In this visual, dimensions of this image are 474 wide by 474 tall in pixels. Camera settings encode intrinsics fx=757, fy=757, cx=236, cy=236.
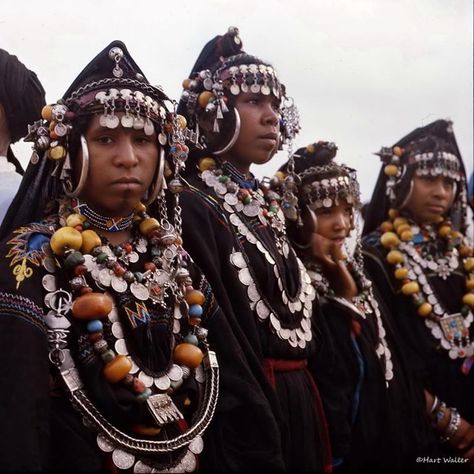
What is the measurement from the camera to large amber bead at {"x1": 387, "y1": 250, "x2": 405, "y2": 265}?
14.2ft

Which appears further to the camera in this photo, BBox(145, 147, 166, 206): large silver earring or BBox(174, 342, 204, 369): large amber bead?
BBox(145, 147, 166, 206): large silver earring

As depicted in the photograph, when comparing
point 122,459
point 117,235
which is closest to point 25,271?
point 117,235

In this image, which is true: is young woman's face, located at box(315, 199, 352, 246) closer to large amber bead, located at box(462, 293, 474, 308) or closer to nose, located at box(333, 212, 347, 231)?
nose, located at box(333, 212, 347, 231)

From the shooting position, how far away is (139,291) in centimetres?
248

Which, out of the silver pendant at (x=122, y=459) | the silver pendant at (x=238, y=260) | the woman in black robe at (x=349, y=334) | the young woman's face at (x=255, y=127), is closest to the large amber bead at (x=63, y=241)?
the silver pendant at (x=122, y=459)

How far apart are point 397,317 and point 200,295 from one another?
77.9 inches

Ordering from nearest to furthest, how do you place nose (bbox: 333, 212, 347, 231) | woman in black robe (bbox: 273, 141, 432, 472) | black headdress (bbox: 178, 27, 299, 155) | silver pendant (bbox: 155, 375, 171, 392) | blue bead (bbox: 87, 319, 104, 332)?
1. blue bead (bbox: 87, 319, 104, 332)
2. silver pendant (bbox: 155, 375, 171, 392)
3. black headdress (bbox: 178, 27, 299, 155)
4. woman in black robe (bbox: 273, 141, 432, 472)
5. nose (bbox: 333, 212, 347, 231)

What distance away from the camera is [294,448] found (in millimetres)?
3172

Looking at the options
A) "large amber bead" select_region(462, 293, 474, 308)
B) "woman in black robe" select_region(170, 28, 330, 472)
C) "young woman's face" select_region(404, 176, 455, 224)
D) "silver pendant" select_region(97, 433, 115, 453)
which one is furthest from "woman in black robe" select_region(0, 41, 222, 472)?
"young woman's face" select_region(404, 176, 455, 224)

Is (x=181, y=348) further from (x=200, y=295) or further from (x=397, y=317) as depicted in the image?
(x=397, y=317)

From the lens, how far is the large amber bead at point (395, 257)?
432cm

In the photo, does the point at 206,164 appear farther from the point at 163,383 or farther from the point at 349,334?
the point at 163,383

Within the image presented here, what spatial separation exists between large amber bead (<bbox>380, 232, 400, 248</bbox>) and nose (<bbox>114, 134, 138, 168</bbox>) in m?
2.26

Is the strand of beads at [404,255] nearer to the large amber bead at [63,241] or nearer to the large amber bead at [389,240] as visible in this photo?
the large amber bead at [389,240]
